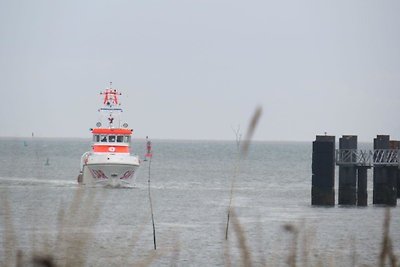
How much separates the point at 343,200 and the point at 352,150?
2.48 metres

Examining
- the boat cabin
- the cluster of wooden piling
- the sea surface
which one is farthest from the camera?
the boat cabin

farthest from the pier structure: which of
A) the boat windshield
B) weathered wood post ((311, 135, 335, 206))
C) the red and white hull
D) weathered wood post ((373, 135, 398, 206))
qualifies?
the boat windshield

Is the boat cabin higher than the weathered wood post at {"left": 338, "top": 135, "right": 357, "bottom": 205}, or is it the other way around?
the boat cabin

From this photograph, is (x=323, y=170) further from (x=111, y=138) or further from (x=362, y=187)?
(x=111, y=138)

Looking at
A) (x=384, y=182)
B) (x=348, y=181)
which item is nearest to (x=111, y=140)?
(x=348, y=181)

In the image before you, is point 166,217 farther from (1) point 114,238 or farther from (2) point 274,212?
(1) point 114,238

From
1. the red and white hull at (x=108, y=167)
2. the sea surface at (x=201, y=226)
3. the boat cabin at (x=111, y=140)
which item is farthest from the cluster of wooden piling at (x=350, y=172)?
the boat cabin at (x=111, y=140)

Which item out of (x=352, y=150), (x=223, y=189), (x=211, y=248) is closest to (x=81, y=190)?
(x=211, y=248)

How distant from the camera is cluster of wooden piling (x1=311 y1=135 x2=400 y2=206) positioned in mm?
44781

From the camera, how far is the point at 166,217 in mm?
42812

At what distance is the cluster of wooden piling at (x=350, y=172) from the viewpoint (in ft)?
147

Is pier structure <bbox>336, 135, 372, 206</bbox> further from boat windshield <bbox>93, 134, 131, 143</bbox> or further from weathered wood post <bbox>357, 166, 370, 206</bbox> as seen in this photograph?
boat windshield <bbox>93, 134, 131, 143</bbox>

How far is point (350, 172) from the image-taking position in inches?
1809

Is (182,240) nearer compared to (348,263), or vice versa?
(348,263)
